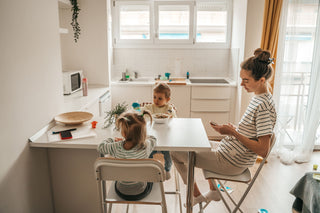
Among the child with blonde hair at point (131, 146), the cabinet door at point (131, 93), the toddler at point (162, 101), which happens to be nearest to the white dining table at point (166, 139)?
the child with blonde hair at point (131, 146)

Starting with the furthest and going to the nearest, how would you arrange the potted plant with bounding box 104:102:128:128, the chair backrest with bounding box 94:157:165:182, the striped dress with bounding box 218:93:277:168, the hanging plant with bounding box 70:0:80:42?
the hanging plant with bounding box 70:0:80:42
the potted plant with bounding box 104:102:128:128
the striped dress with bounding box 218:93:277:168
the chair backrest with bounding box 94:157:165:182

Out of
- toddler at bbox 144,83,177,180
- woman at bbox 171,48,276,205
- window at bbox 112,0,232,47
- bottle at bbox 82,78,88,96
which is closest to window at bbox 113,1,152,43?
window at bbox 112,0,232,47

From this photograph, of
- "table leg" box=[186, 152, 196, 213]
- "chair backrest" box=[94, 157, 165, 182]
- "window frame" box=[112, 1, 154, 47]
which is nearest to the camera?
"chair backrest" box=[94, 157, 165, 182]

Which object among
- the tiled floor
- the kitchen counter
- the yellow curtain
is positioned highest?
the yellow curtain

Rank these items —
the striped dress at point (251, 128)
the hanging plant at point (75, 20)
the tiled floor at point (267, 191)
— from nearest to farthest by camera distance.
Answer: the striped dress at point (251, 128), the tiled floor at point (267, 191), the hanging plant at point (75, 20)

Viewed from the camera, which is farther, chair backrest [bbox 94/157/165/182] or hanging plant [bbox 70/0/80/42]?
hanging plant [bbox 70/0/80/42]

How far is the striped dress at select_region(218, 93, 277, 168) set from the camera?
69.9 inches

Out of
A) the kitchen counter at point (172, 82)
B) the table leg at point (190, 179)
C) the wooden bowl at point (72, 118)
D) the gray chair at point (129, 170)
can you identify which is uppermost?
the kitchen counter at point (172, 82)

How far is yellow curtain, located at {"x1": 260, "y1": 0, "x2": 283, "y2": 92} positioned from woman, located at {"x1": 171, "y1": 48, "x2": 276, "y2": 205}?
1.66m

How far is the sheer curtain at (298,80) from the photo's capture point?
10.7 feet

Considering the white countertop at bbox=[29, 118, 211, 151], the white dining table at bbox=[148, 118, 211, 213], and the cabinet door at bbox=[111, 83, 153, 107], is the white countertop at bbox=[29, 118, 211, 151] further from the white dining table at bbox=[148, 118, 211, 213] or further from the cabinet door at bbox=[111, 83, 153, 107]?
the cabinet door at bbox=[111, 83, 153, 107]

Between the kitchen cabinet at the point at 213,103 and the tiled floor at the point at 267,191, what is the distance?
93 cm

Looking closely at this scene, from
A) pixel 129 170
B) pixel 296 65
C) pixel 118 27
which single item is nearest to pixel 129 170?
pixel 129 170

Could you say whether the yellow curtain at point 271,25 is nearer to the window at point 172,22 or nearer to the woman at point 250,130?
the window at point 172,22
